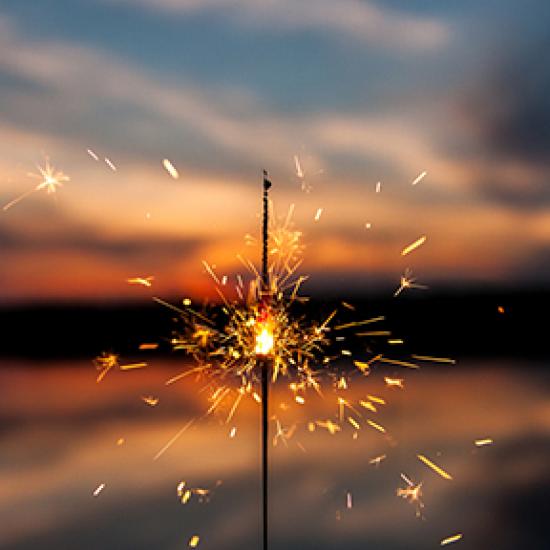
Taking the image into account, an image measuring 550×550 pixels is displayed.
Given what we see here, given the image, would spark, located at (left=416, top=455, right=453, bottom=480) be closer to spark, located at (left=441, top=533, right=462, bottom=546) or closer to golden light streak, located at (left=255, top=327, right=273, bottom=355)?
spark, located at (left=441, top=533, right=462, bottom=546)

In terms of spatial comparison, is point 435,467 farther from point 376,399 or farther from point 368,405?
point 376,399

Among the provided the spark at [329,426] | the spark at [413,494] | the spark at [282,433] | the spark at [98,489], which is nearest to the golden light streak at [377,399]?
the spark at [329,426]

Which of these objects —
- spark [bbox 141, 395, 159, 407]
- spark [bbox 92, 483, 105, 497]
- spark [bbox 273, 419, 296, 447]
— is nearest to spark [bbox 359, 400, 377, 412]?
spark [bbox 273, 419, 296, 447]

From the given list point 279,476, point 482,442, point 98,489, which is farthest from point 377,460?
point 98,489

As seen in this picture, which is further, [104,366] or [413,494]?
[104,366]

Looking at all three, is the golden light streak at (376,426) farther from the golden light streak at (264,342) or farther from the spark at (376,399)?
the golden light streak at (264,342)

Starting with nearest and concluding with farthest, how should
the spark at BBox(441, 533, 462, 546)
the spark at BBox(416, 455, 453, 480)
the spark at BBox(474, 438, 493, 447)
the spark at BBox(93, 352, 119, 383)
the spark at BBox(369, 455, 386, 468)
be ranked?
the spark at BBox(441, 533, 462, 546) → the spark at BBox(416, 455, 453, 480) → the spark at BBox(369, 455, 386, 468) → the spark at BBox(474, 438, 493, 447) → the spark at BBox(93, 352, 119, 383)
